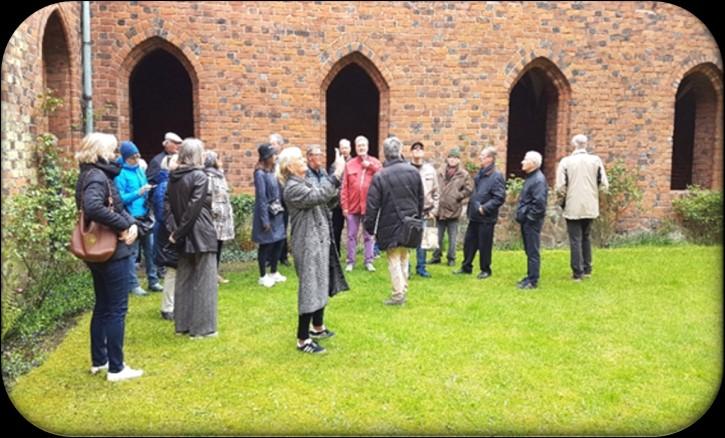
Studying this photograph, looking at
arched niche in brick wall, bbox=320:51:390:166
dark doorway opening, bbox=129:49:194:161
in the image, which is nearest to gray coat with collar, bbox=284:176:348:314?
arched niche in brick wall, bbox=320:51:390:166

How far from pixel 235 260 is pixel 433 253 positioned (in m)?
3.43

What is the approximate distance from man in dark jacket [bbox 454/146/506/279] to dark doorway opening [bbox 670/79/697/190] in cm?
1038

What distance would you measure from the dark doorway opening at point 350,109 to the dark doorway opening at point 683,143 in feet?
28.3

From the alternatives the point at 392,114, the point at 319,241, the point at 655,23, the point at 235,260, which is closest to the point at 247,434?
the point at 319,241

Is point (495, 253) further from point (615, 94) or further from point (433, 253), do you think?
point (615, 94)

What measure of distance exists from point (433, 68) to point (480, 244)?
4.42 metres

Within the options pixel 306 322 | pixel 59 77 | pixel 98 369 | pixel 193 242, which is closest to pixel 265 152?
pixel 193 242

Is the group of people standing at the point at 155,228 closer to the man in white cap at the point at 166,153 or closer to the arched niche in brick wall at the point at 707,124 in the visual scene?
the man in white cap at the point at 166,153

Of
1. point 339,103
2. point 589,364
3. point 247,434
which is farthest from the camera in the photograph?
point 339,103

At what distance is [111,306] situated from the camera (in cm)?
453

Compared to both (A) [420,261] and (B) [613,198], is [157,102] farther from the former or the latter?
(B) [613,198]

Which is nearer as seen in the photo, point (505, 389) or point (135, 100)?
point (505, 389)

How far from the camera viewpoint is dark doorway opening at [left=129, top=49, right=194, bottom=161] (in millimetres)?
15211

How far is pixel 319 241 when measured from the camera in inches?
204
